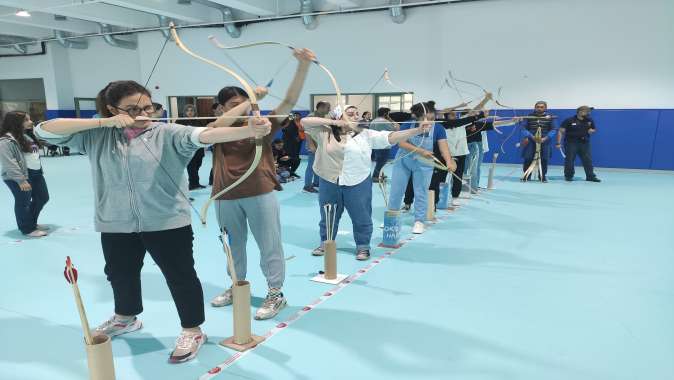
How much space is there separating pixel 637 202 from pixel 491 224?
244 cm

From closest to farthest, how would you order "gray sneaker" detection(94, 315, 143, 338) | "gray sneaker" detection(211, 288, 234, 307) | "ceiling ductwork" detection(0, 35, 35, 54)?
"gray sneaker" detection(94, 315, 143, 338) < "gray sneaker" detection(211, 288, 234, 307) < "ceiling ductwork" detection(0, 35, 35, 54)

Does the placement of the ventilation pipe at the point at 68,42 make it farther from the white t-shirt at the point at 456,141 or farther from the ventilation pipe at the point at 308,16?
the white t-shirt at the point at 456,141

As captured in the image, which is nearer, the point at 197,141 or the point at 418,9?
the point at 197,141

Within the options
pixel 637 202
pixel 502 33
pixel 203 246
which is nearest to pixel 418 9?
pixel 502 33

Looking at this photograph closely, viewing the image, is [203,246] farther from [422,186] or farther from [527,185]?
[527,185]

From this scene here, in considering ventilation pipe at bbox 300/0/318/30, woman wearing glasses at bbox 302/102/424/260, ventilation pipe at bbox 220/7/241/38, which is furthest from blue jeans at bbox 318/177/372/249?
ventilation pipe at bbox 220/7/241/38

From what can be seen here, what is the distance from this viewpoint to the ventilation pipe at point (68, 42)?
42.0ft

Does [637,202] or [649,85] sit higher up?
[649,85]

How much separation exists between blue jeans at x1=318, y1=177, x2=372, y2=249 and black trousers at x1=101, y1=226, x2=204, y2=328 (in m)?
1.44

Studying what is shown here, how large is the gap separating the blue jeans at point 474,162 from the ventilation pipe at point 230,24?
22.8 feet

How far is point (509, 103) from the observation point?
9.17 metres

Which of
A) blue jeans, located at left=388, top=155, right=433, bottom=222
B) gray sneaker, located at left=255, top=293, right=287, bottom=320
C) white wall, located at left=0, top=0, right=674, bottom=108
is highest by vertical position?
white wall, located at left=0, top=0, right=674, bottom=108

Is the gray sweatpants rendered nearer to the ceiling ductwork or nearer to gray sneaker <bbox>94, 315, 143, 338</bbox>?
gray sneaker <bbox>94, 315, 143, 338</bbox>

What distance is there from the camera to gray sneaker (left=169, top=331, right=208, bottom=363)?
2.03 metres
